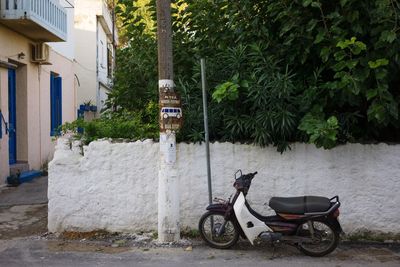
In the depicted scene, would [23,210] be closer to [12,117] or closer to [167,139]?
[167,139]

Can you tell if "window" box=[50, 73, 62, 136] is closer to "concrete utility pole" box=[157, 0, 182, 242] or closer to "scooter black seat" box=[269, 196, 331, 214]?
"concrete utility pole" box=[157, 0, 182, 242]

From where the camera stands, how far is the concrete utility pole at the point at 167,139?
22.6 feet

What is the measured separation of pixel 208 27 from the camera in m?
8.54

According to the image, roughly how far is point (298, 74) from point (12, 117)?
765 centimetres

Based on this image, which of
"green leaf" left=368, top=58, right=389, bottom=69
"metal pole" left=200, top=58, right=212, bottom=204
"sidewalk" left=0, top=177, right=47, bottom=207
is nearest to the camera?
"green leaf" left=368, top=58, right=389, bottom=69

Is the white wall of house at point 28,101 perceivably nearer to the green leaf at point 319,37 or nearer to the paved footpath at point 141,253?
the paved footpath at point 141,253

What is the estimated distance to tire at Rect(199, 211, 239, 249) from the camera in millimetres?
6759

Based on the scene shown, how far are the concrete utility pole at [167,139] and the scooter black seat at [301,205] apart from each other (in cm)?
133

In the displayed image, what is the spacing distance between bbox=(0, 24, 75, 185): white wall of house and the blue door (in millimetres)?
109

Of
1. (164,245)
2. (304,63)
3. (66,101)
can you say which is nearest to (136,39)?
(304,63)

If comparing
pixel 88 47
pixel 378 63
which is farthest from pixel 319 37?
pixel 88 47

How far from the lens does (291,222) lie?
650 cm

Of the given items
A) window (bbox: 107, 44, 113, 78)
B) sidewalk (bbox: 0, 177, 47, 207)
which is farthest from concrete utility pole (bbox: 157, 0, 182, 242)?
window (bbox: 107, 44, 113, 78)

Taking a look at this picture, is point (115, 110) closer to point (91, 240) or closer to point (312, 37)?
point (91, 240)
